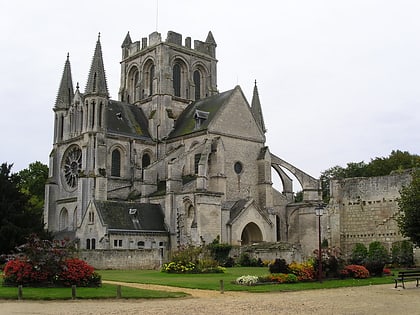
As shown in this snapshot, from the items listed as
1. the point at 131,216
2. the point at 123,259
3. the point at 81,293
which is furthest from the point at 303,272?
the point at 131,216

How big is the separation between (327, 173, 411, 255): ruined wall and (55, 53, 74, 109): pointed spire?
31174 mm

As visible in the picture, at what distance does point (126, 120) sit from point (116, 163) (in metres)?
5.66

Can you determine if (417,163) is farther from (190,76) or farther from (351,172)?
(190,76)

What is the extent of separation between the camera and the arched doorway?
5551 centimetres

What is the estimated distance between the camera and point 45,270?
25188mm

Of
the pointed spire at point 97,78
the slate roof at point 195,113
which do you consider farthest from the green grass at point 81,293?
the pointed spire at point 97,78

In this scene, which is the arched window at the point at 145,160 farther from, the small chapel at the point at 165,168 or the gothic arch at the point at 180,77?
the gothic arch at the point at 180,77

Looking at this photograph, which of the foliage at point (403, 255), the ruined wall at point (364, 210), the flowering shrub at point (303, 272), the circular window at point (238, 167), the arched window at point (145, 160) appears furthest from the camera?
the arched window at point (145, 160)

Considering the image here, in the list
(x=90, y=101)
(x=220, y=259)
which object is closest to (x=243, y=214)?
(x=220, y=259)

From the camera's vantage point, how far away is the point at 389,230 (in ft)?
154

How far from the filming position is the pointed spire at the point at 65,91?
6588cm

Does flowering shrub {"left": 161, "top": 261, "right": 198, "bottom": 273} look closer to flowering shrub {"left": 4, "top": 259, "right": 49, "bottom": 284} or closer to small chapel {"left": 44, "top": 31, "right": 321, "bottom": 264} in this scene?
small chapel {"left": 44, "top": 31, "right": 321, "bottom": 264}

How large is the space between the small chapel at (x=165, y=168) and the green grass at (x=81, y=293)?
2464 cm

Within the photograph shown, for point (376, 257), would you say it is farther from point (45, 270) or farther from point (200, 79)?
point (200, 79)
